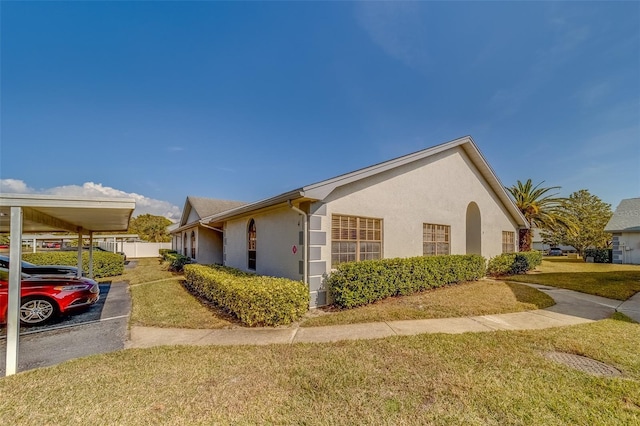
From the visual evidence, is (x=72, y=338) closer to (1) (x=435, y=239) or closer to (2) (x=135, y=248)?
(1) (x=435, y=239)

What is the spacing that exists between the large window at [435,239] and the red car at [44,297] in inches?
433

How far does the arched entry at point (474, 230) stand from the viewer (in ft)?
44.7

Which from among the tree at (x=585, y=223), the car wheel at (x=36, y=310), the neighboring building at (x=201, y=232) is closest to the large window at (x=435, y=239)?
the neighboring building at (x=201, y=232)

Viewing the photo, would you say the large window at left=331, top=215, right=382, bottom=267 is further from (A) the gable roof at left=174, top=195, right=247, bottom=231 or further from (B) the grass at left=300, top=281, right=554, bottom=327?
(A) the gable roof at left=174, top=195, right=247, bottom=231

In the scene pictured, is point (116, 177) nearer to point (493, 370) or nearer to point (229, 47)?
point (229, 47)

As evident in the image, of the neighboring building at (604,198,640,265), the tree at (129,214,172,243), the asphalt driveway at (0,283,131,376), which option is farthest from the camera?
the tree at (129,214,172,243)

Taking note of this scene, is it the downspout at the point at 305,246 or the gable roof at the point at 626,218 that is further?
the gable roof at the point at 626,218

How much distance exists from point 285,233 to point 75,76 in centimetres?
949

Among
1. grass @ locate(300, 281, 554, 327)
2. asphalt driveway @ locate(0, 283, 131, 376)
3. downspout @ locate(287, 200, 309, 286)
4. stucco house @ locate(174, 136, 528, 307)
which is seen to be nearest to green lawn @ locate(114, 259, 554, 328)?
grass @ locate(300, 281, 554, 327)

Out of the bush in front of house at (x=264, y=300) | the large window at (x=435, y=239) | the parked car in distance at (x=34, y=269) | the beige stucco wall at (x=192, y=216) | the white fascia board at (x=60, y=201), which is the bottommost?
the bush in front of house at (x=264, y=300)

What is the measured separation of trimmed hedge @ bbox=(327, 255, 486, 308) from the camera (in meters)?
7.59

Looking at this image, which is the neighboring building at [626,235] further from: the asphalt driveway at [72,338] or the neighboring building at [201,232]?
the asphalt driveway at [72,338]

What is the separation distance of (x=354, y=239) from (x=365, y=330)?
3.28 metres

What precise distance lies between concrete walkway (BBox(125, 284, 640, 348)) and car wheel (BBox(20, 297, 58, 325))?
252 centimetres
